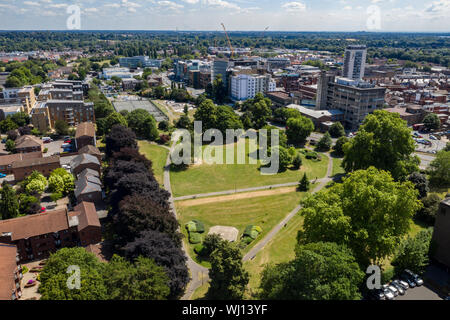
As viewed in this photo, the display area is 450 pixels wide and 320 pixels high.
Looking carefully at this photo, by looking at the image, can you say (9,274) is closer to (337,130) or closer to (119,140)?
(119,140)

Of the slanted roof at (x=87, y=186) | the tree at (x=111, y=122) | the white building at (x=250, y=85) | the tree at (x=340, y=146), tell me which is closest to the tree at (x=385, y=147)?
the tree at (x=340, y=146)

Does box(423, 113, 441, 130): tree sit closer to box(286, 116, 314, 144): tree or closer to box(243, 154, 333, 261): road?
box(286, 116, 314, 144): tree

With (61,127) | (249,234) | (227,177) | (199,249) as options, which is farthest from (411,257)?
(61,127)

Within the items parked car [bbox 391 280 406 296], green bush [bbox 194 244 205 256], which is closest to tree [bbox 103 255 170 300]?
green bush [bbox 194 244 205 256]

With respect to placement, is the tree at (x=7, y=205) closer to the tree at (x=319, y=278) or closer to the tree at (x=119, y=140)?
the tree at (x=119, y=140)

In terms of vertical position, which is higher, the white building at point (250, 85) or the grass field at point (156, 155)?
the white building at point (250, 85)
